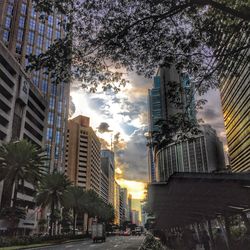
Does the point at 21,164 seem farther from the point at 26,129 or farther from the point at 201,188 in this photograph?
the point at 26,129

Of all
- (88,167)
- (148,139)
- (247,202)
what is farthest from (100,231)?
(88,167)

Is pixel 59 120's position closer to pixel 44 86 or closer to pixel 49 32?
pixel 44 86

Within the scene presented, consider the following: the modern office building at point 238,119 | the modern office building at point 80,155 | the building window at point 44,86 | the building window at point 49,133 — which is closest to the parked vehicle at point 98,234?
the modern office building at point 238,119

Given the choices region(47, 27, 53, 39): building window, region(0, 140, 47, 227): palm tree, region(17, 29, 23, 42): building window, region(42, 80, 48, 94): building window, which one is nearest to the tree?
region(0, 140, 47, 227): palm tree

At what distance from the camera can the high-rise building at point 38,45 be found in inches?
4621

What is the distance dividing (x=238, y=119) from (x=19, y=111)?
57446 mm

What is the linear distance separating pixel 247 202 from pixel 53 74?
37.1 ft

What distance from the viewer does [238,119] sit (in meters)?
91.8

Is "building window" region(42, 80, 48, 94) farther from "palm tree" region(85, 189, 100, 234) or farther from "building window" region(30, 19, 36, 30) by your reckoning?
"palm tree" region(85, 189, 100, 234)

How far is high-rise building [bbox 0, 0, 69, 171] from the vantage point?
11738 centimetres

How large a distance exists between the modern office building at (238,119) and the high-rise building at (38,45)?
58.8 meters

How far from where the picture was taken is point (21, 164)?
4309 centimetres

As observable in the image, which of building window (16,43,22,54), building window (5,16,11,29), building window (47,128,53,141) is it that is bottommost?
building window (47,128,53,141)

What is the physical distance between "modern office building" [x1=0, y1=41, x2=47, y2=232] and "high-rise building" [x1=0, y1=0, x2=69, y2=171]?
87.9ft
